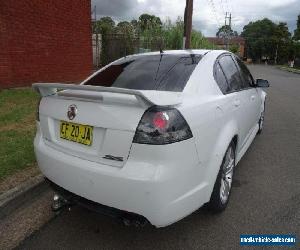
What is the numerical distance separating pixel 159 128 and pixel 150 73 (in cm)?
113

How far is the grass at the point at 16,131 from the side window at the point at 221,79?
98.6 inches

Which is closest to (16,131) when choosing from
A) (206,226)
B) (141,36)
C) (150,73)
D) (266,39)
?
(150,73)

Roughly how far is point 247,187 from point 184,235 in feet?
4.48

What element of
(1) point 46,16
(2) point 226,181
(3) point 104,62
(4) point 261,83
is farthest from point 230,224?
(3) point 104,62

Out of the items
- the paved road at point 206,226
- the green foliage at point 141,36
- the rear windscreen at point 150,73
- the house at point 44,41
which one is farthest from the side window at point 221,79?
the green foliage at point 141,36

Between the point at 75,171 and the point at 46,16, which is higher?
the point at 46,16

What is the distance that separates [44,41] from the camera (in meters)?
10.4

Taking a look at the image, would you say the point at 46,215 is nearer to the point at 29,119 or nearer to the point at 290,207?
the point at 290,207

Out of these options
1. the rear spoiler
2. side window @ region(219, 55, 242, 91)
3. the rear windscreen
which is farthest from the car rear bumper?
side window @ region(219, 55, 242, 91)

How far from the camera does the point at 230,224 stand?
3.13 meters

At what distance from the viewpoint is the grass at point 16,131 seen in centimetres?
409

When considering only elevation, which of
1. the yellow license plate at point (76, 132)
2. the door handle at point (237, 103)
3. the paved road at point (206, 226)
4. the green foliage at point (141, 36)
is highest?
the green foliage at point (141, 36)

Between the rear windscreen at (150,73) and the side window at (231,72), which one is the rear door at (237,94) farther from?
the rear windscreen at (150,73)

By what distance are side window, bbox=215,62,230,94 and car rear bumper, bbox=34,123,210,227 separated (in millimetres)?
1088
